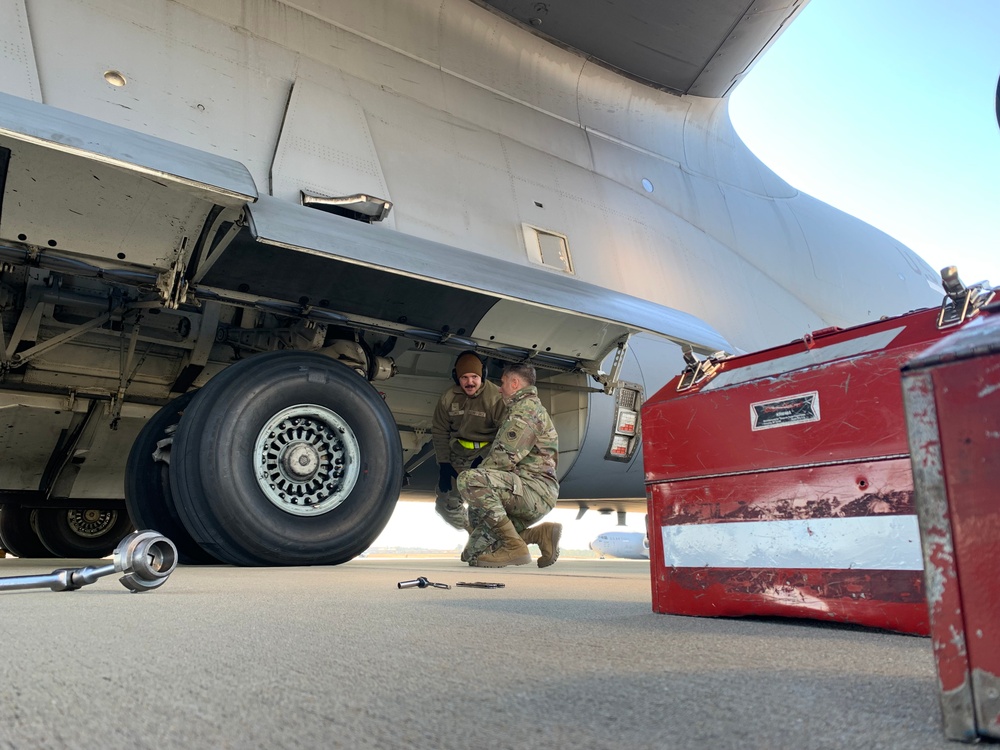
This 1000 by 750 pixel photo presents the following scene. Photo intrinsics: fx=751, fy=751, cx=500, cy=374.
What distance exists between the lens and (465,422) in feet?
14.1

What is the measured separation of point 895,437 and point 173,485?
263 cm

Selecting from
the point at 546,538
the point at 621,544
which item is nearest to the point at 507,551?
the point at 546,538

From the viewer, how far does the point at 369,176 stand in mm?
3619

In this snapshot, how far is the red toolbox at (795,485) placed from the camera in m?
1.35

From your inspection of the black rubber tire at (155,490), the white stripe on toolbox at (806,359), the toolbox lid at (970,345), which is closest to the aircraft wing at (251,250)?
the black rubber tire at (155,490)

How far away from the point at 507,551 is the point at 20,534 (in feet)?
13.8

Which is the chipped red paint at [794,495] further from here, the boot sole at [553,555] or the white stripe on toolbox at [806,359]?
the boot sole at [553,555]

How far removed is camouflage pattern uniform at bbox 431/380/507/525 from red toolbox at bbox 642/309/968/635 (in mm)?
2512

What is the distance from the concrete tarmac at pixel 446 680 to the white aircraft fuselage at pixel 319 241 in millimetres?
1585

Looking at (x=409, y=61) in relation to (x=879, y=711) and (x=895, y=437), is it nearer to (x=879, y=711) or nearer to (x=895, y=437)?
(x=895, y=437)

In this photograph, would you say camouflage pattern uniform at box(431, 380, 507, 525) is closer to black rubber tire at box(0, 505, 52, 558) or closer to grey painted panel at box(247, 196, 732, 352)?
grey painted panel at box(247, 196, 732, 352)

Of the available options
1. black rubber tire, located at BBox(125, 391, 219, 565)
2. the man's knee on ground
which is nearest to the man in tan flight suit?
the man's knee on ground

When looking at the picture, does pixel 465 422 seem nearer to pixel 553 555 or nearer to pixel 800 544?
pixel 553 555

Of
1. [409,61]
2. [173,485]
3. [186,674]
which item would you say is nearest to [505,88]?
[409,61]
